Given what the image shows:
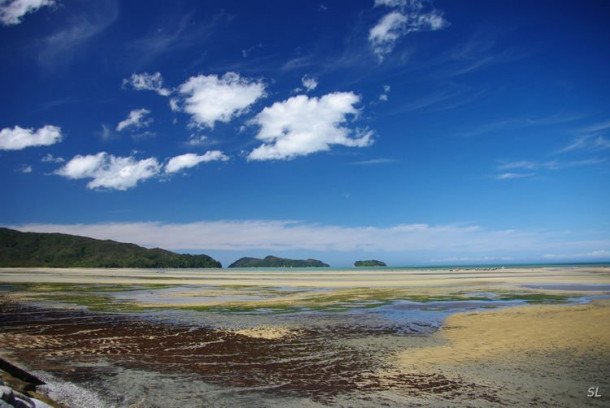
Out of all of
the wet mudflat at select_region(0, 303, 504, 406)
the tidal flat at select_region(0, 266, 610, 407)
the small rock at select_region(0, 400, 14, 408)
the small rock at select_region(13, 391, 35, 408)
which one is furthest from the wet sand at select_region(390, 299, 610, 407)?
the small rock at select_region(0, 400, 14, 408)

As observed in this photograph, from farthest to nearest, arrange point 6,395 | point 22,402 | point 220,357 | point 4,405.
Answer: point 220,357
point 22,402
point 6,395
point 4,405

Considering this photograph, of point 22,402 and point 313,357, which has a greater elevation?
point 22,402

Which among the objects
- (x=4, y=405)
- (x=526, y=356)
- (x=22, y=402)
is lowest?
(x=526, y=356)

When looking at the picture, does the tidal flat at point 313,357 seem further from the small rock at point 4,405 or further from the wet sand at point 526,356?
the small rock at point 4,405

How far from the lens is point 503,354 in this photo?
15438 mm

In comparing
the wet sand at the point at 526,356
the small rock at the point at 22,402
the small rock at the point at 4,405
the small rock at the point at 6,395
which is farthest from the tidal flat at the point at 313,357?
the small rock at the point at 4,405

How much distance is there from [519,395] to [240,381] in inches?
328

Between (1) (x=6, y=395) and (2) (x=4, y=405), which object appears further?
(1) (x=6, y=395)

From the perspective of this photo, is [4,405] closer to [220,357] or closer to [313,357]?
[220,357]

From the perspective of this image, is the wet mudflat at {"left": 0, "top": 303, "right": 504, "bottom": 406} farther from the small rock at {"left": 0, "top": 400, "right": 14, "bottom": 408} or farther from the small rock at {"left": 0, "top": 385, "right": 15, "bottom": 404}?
the small rock at {"left": 0, "top": 400, "right": 14, "bottom": 408}

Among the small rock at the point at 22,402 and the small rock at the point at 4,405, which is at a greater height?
the small rock at the point at 4,405

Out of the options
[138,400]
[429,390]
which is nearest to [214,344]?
[138,400]

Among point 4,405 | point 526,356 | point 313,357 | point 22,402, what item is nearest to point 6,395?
point 4,405

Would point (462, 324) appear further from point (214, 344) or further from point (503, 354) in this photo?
point (214, 344)
